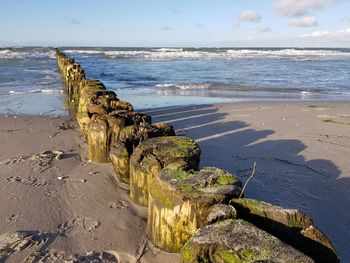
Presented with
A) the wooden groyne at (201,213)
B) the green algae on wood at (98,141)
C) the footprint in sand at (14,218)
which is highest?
the wooden groyne at (201,213)

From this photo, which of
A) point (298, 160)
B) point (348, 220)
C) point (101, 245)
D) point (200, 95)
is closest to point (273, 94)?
point (200, 95)

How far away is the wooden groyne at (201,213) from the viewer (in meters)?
1.96

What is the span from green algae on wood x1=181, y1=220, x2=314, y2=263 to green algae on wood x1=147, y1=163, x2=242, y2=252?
0.66 feet

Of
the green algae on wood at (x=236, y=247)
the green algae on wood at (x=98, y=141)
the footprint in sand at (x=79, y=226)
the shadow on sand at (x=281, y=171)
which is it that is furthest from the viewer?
the green algae on wood at (x=98, y=141)

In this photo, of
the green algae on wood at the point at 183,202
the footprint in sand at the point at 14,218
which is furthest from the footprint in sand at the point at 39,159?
the green algae on wood at the point at 183,202

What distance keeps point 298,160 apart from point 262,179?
3.50 feet

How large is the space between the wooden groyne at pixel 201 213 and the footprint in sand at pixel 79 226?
18.9 inches

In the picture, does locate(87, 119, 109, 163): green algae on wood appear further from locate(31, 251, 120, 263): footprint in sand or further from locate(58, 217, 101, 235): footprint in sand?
locate(31, 251, 120, 263): footprint in sand

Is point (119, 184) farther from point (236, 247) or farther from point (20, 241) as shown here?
point (236, 247)

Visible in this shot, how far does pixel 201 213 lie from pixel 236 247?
1.93ft

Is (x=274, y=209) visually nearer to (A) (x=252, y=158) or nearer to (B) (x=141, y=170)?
(B) (x=141, y=170)

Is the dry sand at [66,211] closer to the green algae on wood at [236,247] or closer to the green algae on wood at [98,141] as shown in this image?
the green algae on wood at [98,141]

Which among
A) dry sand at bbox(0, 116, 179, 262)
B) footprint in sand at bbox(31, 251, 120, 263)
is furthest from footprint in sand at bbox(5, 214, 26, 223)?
footprint in sand at bbox(31, 251, 120, 263)

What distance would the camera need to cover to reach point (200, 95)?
13312mm
